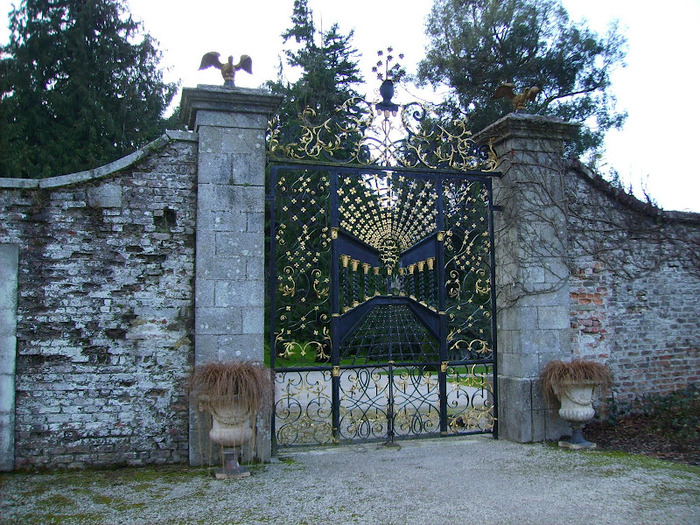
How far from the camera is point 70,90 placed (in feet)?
48.5

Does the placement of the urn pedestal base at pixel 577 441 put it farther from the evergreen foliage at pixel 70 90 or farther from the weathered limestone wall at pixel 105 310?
the evergreen foliage at pixel 70 90

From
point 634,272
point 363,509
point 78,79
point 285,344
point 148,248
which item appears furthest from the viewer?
point 78,79

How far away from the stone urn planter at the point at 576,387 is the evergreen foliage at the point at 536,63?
1075 centimetres

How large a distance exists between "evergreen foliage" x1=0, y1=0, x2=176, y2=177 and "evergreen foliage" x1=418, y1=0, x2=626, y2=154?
28.5 ft

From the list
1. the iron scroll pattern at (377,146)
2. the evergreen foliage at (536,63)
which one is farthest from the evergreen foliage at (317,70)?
the iron scroll pattern at (377,146)

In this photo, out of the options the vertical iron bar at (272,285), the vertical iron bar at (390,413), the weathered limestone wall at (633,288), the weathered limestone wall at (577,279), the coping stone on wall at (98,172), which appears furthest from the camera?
the weathered limestone wall at (633,288)

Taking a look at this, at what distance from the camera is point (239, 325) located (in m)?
5.14

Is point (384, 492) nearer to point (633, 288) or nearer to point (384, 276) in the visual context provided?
point (384, 276)

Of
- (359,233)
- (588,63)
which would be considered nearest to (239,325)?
(359,233)

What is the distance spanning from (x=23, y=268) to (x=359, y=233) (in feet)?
10.1

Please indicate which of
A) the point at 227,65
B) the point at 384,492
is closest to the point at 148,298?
the point at 227,65

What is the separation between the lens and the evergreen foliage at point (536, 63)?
50.4ft

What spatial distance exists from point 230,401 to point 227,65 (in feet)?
10.1

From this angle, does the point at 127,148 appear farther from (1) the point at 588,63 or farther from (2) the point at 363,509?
(2) the point at 363,509
